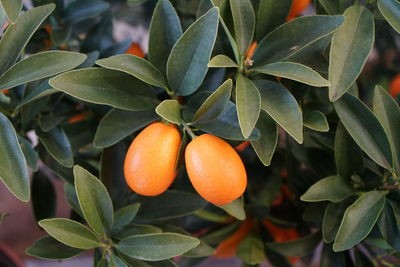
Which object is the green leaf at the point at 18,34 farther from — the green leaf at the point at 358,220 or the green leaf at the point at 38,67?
the green leaf at the point at 358,220

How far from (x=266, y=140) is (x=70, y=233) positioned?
0.24 m

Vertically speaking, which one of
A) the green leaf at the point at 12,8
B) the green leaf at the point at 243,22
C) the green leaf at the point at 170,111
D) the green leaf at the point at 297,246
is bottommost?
the green leaf at the point at 297,246

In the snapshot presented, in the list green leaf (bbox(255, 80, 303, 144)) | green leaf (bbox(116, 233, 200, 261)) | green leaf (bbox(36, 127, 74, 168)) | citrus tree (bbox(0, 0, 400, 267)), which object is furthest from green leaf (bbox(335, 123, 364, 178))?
green leaf (bbox(36, 127, 74, 168))

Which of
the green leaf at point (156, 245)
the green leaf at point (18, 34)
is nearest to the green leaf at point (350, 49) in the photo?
the green leaf at point (156, 245)

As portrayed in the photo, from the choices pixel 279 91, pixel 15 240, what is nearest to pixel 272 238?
pixel 279 91

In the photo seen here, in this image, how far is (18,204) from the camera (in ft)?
3.84

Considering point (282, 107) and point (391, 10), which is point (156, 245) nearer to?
point (282, 107)

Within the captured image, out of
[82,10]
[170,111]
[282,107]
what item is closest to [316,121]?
→ [282,107]

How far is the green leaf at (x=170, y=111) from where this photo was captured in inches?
17.9

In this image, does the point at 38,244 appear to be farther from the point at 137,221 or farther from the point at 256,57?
the point at 256,57

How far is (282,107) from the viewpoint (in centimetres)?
46

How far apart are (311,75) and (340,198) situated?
0.18 meters

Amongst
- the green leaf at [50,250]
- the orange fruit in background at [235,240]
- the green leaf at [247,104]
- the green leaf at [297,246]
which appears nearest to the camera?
→ the green leaf at [247,104]

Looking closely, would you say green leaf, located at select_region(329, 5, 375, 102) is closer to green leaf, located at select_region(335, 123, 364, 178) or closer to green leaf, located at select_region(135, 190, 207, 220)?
green leaf, located at select_region(335, 123, 364, 178)
